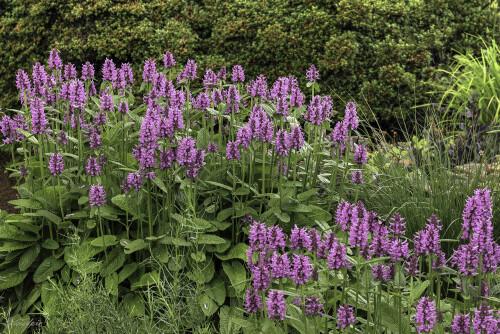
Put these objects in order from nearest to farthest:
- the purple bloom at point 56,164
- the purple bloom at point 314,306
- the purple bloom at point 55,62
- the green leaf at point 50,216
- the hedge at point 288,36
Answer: the purple bloom at point 314,306 → the purple bloom at point 56,164 → the green leaf at point 50,216 → the purple bloom at point 55,62 → the hedge at point 288,36

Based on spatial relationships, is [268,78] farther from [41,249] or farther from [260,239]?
[260,239]

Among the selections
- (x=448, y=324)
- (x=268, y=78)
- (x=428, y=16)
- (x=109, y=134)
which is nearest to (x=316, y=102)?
(x=109, y=134)

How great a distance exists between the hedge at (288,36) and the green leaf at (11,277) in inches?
143

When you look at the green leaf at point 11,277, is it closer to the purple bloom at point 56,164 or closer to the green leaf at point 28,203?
the green leaf at point 28,203

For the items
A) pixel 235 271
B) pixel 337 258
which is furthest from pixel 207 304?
pixel 337 258

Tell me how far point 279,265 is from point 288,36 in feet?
16.2

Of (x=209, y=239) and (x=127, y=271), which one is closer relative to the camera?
(x=209, y=239)

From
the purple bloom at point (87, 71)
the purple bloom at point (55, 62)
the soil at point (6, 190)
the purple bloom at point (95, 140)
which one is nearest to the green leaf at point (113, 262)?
the purple bloom at point (95, 140)

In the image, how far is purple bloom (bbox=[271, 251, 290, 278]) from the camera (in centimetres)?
256

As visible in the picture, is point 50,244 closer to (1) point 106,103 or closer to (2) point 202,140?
(1) point 106,103

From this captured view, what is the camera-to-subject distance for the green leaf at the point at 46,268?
4027 mm

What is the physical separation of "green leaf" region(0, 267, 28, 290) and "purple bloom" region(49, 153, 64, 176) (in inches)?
33.9

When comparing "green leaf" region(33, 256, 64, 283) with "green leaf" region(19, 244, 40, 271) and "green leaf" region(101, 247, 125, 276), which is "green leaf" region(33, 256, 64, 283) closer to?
"green leaf" region(19, 244, 40, 271)

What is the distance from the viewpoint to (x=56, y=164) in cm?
379
